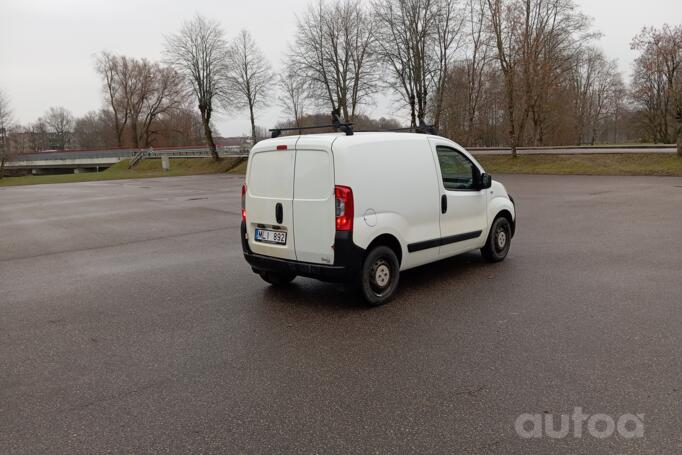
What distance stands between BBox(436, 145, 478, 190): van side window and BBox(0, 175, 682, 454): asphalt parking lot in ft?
3.97

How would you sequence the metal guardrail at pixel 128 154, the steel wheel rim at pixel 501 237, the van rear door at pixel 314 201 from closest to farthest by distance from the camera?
1. the van rear door at pixel 314 201
2. the steel wheel rim at pixel 501 237
3. the metal guardrail at pixel 128 154

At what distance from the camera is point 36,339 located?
4.72 metres

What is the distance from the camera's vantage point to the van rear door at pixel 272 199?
17.9ft

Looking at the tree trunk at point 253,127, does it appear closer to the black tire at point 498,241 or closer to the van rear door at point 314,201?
the black tire at point 498,241

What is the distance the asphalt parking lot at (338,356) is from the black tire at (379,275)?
0.55 feet

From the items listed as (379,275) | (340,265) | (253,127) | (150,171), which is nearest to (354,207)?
Answer: (340,265)

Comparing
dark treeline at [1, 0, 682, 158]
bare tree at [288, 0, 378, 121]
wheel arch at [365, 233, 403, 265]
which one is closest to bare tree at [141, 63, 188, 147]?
dark treeline at [1, 0, 682, 158]

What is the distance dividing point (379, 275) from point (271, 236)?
4.28ft

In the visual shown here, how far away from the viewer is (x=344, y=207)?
5.04 m

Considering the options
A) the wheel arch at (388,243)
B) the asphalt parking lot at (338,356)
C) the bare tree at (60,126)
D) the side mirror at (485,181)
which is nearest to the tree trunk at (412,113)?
the asphalt parking lot at (338,356)

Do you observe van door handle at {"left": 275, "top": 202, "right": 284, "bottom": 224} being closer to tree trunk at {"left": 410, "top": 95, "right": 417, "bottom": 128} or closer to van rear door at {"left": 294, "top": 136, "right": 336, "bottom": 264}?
van rear door at {"left": 294, "top": 136, "right": 336, "bottom": 264}

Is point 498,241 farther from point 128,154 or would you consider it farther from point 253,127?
point 128,154

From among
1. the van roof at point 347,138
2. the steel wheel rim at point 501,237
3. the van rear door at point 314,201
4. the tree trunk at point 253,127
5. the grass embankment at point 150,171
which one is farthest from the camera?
the tree trunk at point 253,127

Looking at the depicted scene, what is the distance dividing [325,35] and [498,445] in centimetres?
4350
